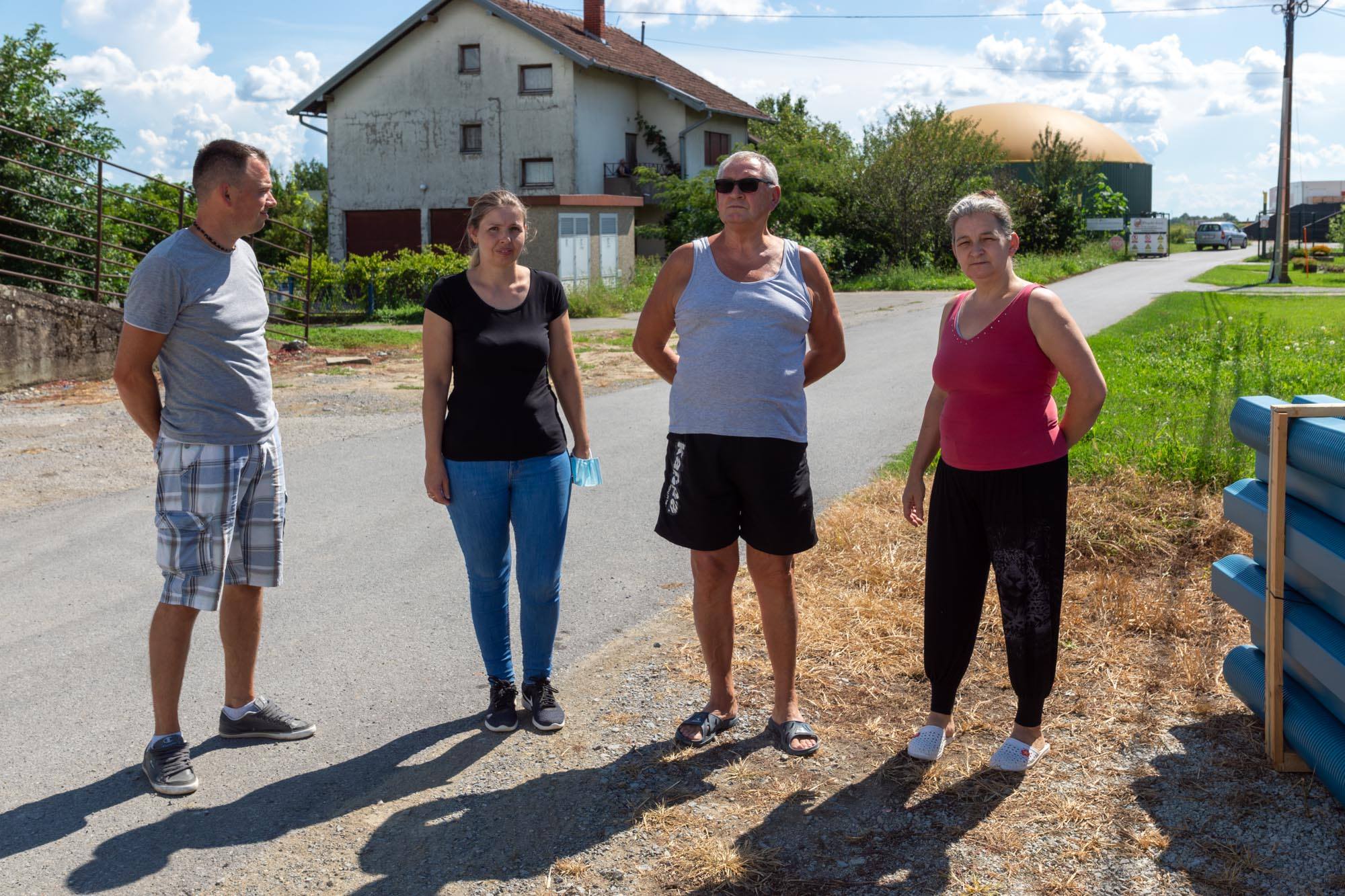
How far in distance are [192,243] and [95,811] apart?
1742mm

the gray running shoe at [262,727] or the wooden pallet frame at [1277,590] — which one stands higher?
the wooden pallet frame at [1277,590]

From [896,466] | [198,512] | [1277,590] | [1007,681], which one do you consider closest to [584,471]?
[198,512]

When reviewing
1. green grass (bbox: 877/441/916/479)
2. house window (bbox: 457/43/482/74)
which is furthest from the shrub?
green grass (bbox: 877/441/916/479)

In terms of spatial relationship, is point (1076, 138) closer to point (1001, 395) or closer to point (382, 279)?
point (382, 279)

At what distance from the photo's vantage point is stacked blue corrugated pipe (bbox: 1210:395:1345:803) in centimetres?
336

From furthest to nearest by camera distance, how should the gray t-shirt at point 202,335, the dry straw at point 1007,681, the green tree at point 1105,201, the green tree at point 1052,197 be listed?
the green tree at point 1105,201
the green tree at point 1052,197
the gray t-shirt at point 202,335
the dry straw at point 1007,681

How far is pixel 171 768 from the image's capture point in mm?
3686

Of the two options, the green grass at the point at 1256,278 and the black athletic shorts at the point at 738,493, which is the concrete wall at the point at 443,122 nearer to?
the green grass at the point at 1256,278

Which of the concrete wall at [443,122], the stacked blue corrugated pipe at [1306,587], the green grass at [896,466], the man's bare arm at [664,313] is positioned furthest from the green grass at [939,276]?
the man's bare arm at [664,313]

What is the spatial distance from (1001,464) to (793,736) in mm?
1139

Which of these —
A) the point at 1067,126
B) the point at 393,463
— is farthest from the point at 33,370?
the point at 1067,126

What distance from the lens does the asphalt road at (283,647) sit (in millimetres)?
Answer: 3438

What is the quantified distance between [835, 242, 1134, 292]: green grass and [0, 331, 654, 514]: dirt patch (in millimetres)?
18181

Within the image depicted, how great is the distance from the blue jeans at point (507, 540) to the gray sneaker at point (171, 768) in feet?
3.33
